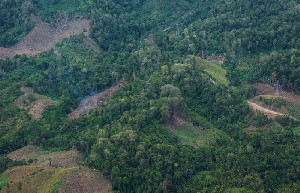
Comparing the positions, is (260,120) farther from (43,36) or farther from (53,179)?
(43,36)

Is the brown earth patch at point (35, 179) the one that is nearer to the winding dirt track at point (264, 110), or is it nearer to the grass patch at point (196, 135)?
the grass patch at point (196, 135)

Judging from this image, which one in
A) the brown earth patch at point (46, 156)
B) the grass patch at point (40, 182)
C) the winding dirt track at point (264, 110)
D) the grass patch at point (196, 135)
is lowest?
the brown earth patch at point (46, 156)

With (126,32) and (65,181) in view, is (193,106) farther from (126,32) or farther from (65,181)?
(126,32)

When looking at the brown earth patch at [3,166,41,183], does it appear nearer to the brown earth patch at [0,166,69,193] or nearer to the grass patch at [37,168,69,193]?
the brown earth patch at [0,166,69,193]

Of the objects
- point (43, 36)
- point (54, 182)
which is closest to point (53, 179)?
point (54, 182)

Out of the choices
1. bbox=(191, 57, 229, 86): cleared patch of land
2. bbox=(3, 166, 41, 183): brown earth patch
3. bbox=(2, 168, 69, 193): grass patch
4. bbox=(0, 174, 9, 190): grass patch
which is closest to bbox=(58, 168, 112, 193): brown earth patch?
bbox=(2, 168, 69, 193): grass patch

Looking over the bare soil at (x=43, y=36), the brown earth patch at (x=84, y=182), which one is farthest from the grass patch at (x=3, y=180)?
the bare soil at (x=43, y=36)
